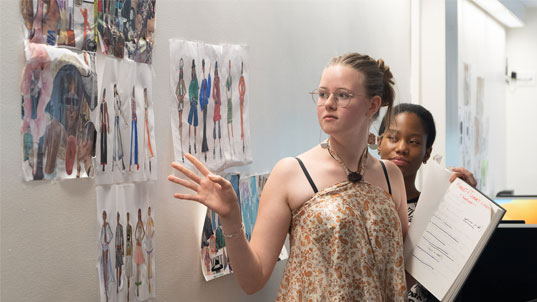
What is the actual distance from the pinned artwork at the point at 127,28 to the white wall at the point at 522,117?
22.5 ft

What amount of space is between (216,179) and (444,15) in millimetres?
3052

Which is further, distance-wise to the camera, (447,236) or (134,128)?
(447,236)

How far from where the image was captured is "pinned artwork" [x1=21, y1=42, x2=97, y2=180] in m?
1.57

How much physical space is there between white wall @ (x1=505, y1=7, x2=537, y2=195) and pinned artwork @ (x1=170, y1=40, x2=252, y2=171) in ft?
20.7

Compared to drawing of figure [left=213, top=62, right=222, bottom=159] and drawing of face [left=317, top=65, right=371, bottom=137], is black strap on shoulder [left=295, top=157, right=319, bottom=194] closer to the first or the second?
drawing of face [left=317, top=65, right=371, bottom=137]

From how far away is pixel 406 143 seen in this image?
104 inches

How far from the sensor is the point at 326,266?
1940 mm

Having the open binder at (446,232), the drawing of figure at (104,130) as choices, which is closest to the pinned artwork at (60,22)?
the drawing of figure at (104,130)

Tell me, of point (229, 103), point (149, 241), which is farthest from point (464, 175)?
point (149, 241)

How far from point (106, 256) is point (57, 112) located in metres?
0.45

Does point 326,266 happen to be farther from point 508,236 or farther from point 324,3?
point 324,3

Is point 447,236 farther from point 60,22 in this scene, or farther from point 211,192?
point 60,22

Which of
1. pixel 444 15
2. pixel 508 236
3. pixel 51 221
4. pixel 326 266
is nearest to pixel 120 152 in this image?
pixel 51 221

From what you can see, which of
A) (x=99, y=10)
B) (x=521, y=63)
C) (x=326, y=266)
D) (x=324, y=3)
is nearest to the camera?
(x=99, y=10)
